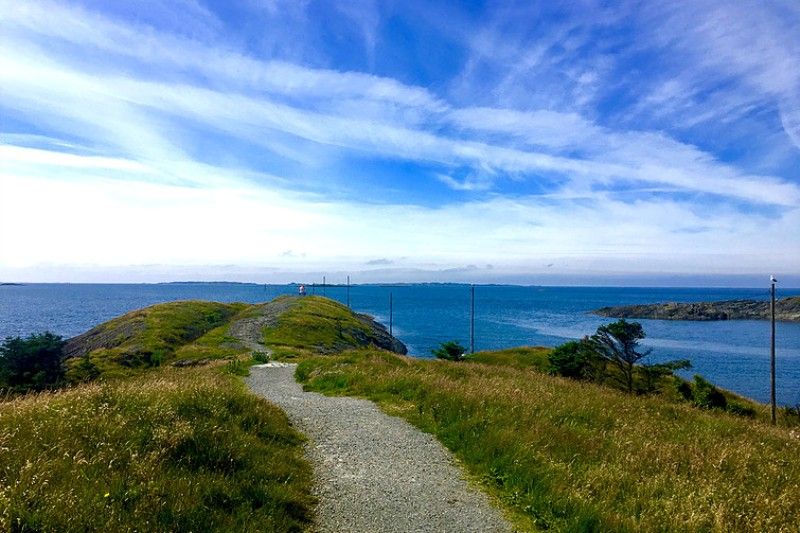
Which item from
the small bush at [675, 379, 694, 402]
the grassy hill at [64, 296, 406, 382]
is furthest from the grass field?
the small bush at [675, 379, 694, 402]

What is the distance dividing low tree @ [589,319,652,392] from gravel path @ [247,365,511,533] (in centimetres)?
3189

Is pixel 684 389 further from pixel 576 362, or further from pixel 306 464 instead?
pixel 306 464

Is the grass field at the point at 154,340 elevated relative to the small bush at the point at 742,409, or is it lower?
elevated

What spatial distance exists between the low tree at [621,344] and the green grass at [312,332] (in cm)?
2584

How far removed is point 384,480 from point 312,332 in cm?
5476

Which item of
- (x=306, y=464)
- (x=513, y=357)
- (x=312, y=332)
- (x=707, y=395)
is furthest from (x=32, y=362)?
(x=707, y=395)

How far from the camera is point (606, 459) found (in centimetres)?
883

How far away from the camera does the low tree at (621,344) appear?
39062mm

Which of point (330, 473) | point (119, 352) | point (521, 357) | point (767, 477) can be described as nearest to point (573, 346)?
point (521, 357)

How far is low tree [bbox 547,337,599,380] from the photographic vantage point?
1593 inches

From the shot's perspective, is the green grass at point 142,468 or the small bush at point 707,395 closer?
the green grass at point 142,468

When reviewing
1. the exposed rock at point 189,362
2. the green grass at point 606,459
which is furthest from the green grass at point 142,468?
the exposed rock at point 189,362

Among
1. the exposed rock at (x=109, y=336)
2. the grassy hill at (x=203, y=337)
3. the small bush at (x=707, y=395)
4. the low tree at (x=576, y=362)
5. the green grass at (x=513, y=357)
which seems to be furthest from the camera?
the exposed rock at (x=109, y=336)

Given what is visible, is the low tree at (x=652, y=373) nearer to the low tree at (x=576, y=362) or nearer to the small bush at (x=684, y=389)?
the small bush at (x=684, y=389)
